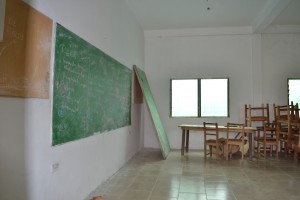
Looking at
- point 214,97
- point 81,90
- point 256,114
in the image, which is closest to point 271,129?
point 256,114

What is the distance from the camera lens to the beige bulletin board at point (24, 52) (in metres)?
1.81

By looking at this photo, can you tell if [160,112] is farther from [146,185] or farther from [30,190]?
[30,190]

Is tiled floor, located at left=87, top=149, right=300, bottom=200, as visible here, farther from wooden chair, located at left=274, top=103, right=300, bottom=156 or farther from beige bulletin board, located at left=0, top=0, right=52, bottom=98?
beige bulletin board, located at left=0, top=0, right=52, bottom=98

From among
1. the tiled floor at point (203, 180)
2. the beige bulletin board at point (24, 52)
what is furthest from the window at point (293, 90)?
the beige bulletin board at point (24, 52)

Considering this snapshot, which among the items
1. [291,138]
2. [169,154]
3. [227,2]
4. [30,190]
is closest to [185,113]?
[169,154]

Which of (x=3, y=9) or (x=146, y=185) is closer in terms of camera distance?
(x=3, y=9)

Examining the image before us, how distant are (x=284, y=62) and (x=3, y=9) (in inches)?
278

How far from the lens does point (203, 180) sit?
4.12 m

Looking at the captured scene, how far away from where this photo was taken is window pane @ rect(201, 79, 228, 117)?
712 centimetres

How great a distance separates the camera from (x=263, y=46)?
22.9 feet

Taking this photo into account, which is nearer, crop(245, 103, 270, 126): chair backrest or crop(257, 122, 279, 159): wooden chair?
crop(257, 122, 279, 159): wooden chair

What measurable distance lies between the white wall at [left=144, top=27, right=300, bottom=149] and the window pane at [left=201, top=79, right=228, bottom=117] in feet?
0.50

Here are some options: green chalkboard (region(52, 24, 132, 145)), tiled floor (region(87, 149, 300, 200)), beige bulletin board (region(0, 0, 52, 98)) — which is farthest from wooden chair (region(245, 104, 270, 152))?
beige bulletin board (region(0, 0, 52, 98))

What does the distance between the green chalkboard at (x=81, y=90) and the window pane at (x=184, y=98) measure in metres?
2.96
